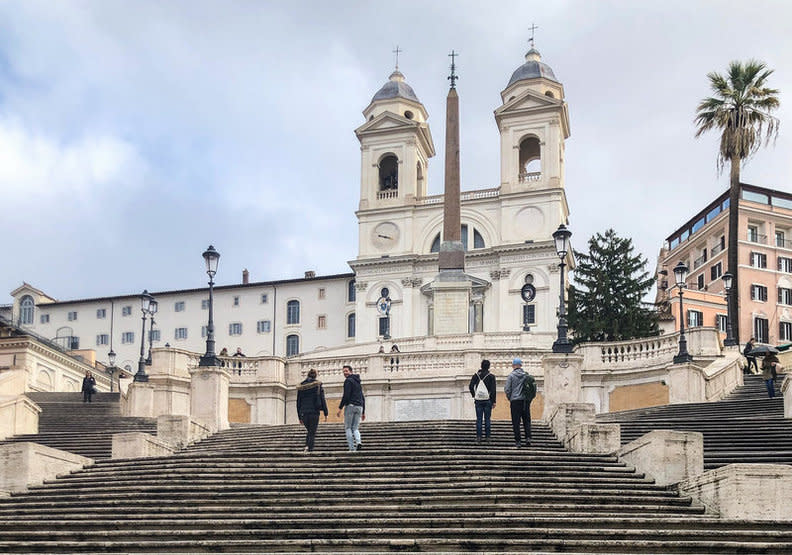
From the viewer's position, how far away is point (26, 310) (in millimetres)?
99062

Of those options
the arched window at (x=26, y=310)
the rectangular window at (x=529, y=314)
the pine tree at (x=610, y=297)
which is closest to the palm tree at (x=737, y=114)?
the pine tree at (x=610, y=297)

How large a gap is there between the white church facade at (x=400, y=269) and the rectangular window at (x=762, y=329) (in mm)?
16580

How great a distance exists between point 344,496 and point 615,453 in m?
5.10

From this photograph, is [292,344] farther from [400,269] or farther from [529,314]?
[529,314]

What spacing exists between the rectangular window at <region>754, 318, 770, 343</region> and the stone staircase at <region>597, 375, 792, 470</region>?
5452cm

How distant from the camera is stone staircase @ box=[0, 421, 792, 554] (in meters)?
13.2

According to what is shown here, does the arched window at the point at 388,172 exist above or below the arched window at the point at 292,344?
above

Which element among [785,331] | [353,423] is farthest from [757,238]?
[353,423]

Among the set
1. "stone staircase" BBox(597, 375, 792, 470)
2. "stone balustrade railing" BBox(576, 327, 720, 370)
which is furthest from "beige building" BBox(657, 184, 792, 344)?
"stone staircase" BBox(597, 375, 792, 470)

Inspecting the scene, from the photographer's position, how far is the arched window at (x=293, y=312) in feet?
Result: 297

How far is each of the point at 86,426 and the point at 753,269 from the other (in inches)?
2579

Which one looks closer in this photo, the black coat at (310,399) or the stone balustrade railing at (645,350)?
the black coat at (310,399)

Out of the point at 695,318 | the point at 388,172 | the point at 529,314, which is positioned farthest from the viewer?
the point at 388,172

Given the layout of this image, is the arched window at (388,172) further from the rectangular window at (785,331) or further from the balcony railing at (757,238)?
the rectangular window at (785,331)
